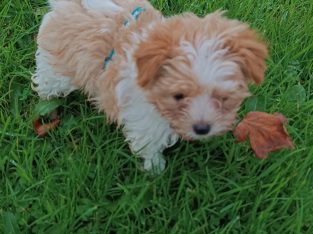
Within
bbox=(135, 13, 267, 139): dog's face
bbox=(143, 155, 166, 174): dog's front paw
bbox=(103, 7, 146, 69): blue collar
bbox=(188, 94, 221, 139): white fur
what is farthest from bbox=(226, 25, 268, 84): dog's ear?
bbox=(143, 155, 166, 174): dog's front paw

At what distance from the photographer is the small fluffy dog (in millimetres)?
2420

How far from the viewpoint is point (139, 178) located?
3.08 m

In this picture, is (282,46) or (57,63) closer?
(57,63)

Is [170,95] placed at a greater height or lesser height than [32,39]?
greater

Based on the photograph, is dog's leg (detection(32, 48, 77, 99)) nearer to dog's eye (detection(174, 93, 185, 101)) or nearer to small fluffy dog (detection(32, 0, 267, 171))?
small fluffy dog (detection(32, 0, 267, 171))

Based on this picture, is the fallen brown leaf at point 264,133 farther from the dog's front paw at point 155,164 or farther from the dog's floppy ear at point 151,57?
the dog's floppy ear at point 151,57

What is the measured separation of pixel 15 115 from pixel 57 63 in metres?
0.48

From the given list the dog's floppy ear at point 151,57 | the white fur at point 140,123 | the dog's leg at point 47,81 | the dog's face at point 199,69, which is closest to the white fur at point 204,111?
the dog's face at point 199,69

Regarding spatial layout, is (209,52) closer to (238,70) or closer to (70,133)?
(238,70)

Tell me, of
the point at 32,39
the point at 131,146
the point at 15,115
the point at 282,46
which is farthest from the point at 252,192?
the point at 32,39

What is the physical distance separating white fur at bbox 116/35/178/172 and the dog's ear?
1.56 feet

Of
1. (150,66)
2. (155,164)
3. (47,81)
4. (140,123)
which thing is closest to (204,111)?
(150,66)

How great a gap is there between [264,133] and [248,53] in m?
0.69

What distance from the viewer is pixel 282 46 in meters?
3.80
